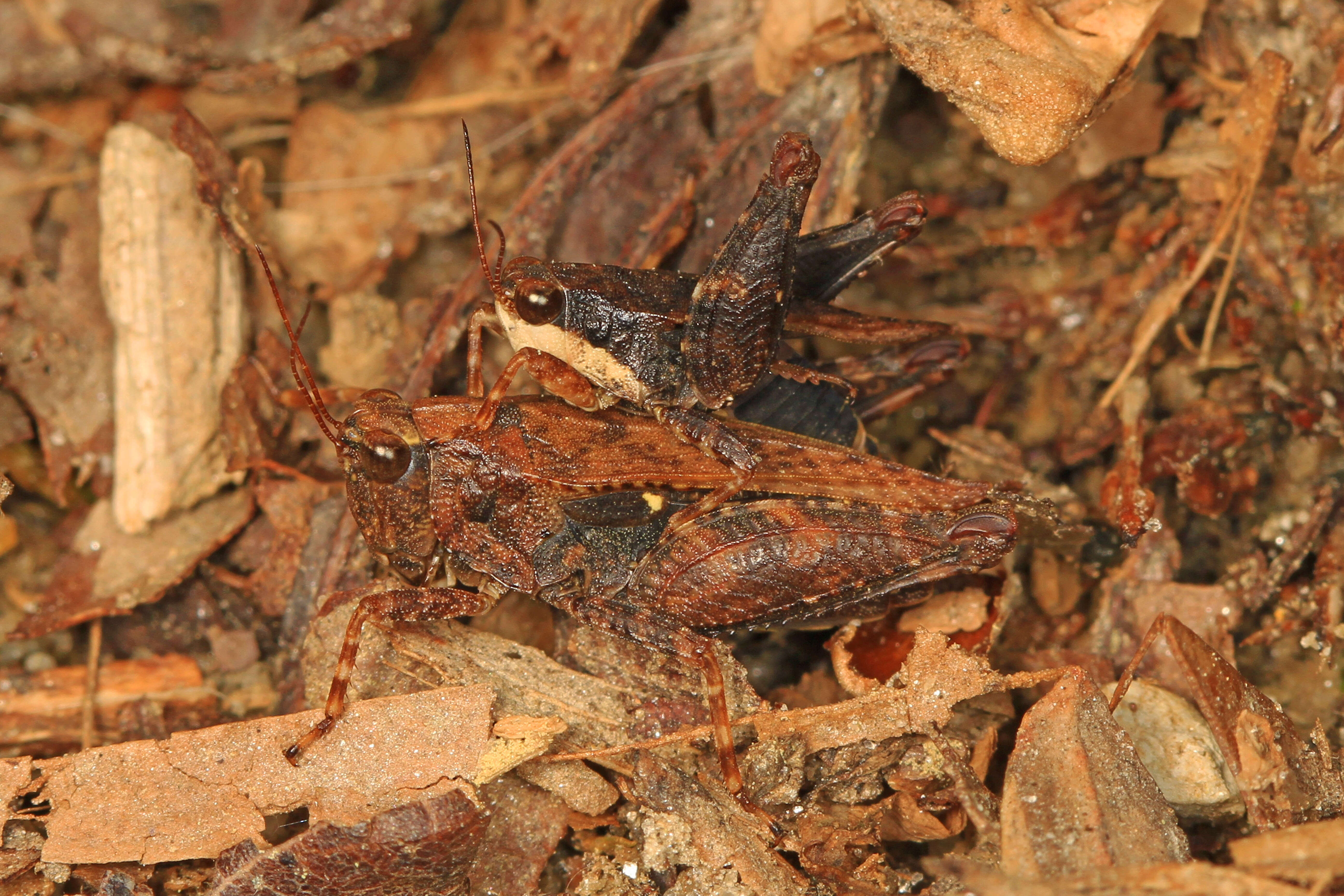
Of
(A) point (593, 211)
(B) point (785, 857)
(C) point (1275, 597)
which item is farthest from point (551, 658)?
(C) point (1275, 597)

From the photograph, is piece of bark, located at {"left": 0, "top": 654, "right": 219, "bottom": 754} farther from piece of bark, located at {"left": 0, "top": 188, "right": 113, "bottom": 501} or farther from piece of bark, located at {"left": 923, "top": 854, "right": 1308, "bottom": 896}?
piece of bark, located at {"left": 923, "top": 854, "right": 1308, "bottom": 896}

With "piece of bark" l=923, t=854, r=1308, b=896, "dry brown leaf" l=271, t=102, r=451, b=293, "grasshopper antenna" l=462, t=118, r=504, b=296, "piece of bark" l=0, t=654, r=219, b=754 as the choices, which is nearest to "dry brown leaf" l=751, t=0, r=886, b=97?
"grasshopper antenna" l=462, t=118, r=504, b=296

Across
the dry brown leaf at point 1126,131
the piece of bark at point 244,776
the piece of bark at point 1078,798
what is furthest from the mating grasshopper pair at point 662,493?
the dry brown leaf at point 1126,131

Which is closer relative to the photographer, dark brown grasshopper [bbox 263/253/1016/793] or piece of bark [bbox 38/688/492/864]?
piece of bark [bbox 38/688/492/864]

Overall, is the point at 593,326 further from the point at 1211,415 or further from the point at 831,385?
the point at 1211,415

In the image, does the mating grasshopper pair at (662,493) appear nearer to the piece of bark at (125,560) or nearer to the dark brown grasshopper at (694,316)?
the dark brown grasshopper at (694,316)

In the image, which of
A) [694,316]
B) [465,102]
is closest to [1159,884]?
[694,316]
